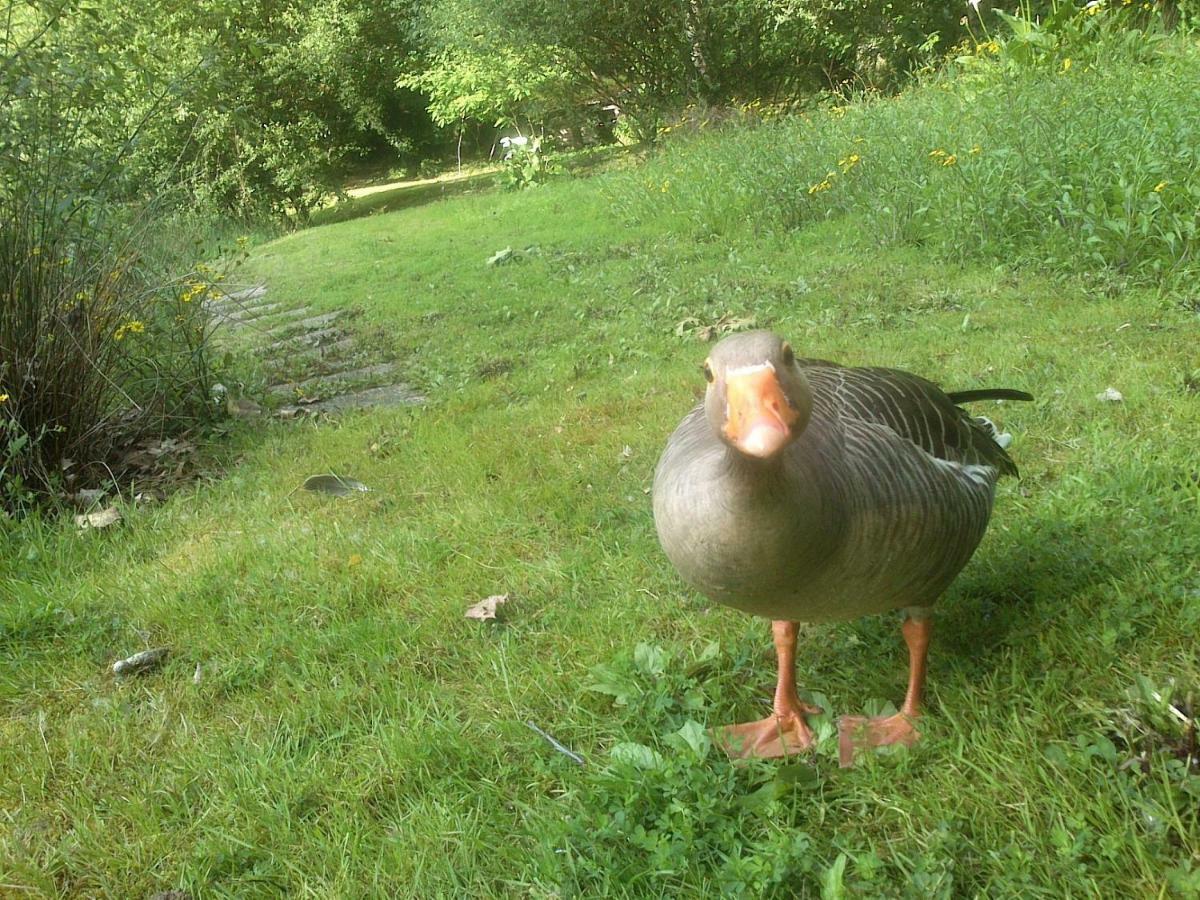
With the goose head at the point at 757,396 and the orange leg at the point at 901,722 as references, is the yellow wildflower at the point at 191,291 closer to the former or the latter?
the goose head at the point at 757,396

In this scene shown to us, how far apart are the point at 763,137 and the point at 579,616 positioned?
7877 mm

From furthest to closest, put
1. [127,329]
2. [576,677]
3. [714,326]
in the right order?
[714,326] → [127,329] → [576,677]

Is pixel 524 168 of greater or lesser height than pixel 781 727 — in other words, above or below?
above

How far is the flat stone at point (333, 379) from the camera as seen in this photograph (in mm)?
5934

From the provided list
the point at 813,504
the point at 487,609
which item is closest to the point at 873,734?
the point at 813,504

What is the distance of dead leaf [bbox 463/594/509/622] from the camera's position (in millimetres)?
2826

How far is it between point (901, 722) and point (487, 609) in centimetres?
137

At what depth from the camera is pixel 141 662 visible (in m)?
2.83

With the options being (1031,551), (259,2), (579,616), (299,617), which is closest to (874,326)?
(1031,551)

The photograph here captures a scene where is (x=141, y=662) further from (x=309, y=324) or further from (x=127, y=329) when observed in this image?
(x=309, y=324)

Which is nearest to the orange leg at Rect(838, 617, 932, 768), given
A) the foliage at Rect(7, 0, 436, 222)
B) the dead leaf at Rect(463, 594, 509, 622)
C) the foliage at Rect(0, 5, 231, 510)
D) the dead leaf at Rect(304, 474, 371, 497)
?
the dead leaf at Rect(463, 594, 509, 622)

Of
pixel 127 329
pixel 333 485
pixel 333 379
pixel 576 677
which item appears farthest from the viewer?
pixel 333 379

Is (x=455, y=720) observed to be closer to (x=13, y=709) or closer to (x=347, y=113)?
(x=13, y=709)

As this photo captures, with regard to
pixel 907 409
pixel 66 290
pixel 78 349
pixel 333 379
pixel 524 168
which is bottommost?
pixel 333 379
